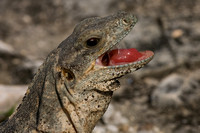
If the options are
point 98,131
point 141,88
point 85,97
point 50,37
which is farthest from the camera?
point 50,37

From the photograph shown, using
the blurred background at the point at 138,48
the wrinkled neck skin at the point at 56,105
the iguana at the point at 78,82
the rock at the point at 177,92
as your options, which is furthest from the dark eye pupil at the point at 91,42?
the rock at the point at 177,92

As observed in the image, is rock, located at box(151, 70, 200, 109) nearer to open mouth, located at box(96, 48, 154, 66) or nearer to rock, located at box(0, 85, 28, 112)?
rock, located at box(0, 85, 28, 112)

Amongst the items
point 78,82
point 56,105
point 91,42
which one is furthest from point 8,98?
point 91,42

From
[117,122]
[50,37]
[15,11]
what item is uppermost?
[15,11]

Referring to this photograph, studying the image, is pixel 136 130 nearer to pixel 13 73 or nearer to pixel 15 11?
pixel 13 73

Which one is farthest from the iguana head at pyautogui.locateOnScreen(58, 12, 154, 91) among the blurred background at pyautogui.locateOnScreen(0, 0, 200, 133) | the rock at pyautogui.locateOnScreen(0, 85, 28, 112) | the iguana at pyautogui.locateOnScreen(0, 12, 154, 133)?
the rock at pyautogui.locateOnScreen(0, 85, 28, 112)

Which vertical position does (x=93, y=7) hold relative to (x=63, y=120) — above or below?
above

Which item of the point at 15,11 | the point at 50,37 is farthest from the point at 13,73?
the point at 15,11

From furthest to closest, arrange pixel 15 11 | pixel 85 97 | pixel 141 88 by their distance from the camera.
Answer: pixel 15 11
pixel 141 88
pixel 85 97

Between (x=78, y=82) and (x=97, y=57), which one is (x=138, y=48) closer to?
(x=97, y=57)
